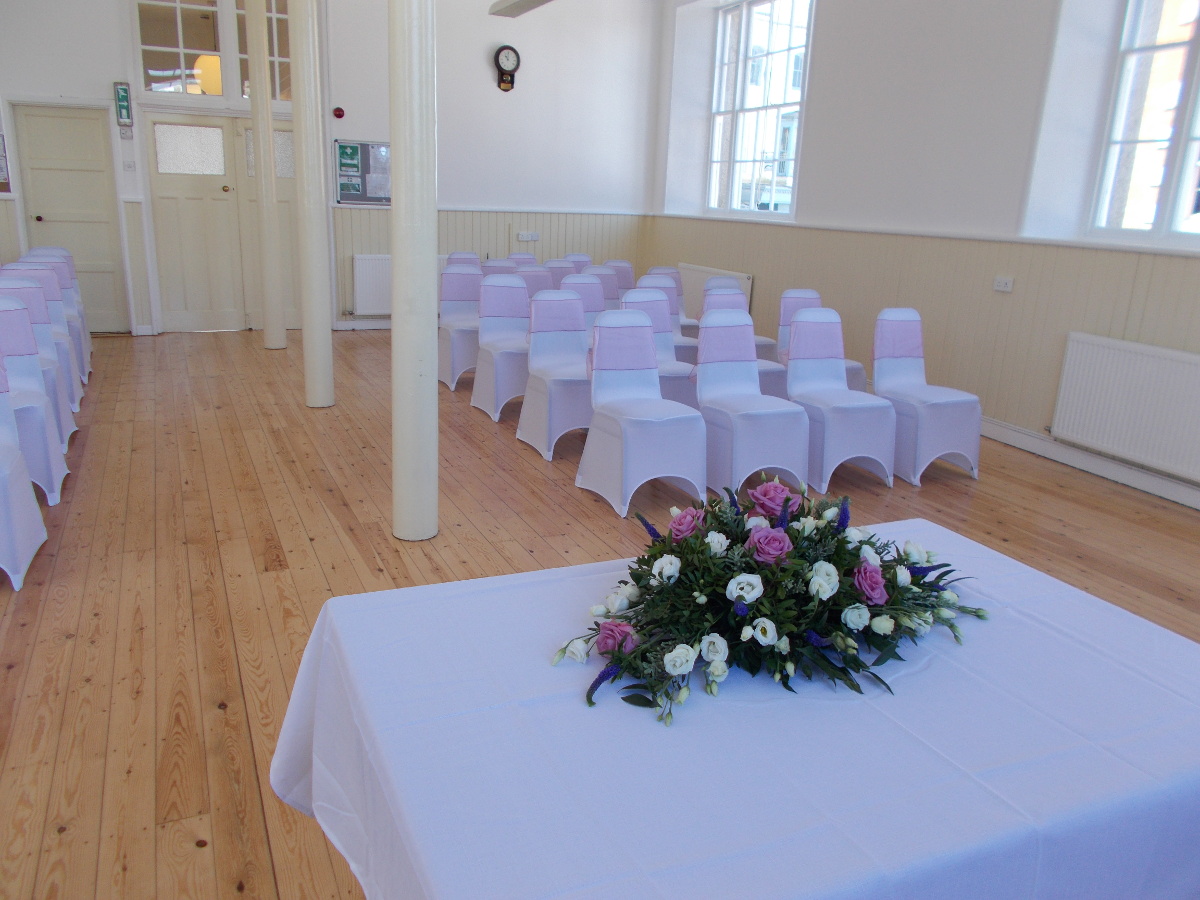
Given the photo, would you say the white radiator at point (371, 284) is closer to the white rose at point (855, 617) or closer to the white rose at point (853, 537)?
the white rose at point (853, 537)

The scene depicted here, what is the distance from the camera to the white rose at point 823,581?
5.57ft

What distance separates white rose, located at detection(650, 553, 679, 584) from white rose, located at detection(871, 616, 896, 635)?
15.5 inches

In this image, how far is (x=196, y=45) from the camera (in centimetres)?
923

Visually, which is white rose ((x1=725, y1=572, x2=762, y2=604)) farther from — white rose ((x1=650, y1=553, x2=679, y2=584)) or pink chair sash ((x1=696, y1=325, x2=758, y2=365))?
pink chair sash ((x1=696, y1=325, x2=758, y2=365))

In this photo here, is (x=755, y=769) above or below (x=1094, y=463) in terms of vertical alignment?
above

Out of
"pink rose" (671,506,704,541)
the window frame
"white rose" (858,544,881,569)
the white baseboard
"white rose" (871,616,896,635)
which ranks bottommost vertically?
the white baseboard

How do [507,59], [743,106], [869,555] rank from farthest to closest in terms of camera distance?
[507,59]
[743,106]
[869,555]

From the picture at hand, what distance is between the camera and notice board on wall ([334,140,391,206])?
9.98 metres

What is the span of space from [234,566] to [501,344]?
10.0 feet

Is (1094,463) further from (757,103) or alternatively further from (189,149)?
(189,149)

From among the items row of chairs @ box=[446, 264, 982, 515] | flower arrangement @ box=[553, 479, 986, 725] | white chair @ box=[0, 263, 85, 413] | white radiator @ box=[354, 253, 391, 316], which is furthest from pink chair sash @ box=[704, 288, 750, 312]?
white radiator @ box=[354, 253, 391, 316]

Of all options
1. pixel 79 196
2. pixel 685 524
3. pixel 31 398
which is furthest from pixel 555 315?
pixel 79 196

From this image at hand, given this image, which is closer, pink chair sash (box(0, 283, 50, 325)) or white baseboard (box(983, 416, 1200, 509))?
pink chair sash (box(0, 283, 50, 325))

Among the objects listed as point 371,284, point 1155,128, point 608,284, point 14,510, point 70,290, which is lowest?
point 14,510
